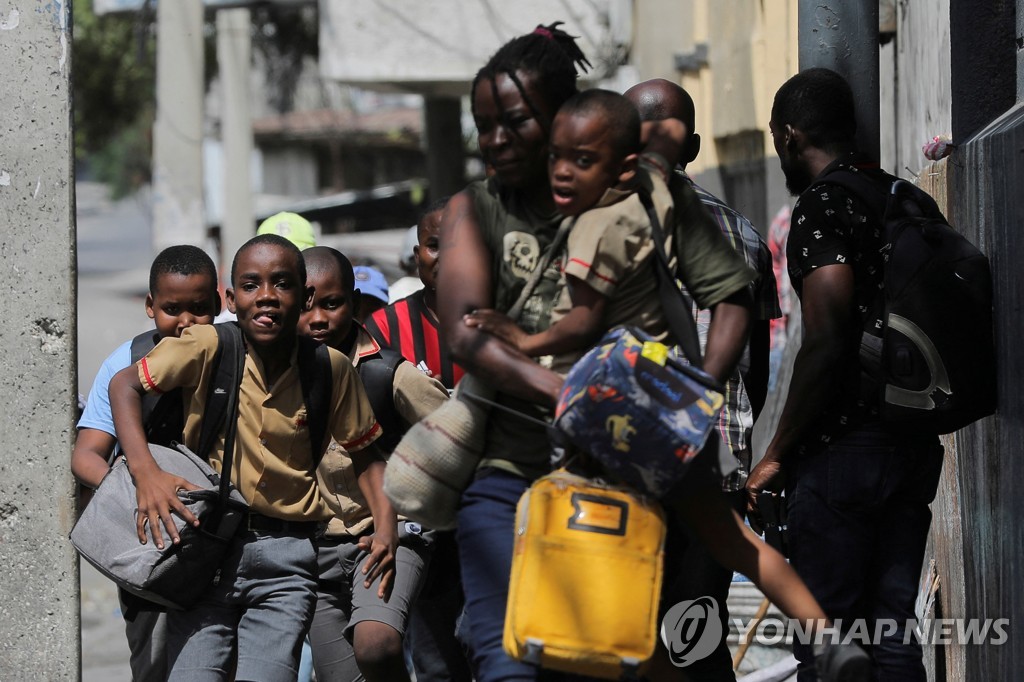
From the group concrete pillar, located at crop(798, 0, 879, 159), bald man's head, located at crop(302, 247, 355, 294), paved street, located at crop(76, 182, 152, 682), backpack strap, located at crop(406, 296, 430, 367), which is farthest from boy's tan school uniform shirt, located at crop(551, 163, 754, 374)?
paved street, located at crop(76, 182, 152, 682)

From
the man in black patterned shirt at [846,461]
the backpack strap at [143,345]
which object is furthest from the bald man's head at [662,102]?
the backpack strap at [143,345]

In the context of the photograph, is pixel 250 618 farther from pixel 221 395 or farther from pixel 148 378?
pixel 148 378

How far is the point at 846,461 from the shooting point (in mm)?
3854

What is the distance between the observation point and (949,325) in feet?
12.4

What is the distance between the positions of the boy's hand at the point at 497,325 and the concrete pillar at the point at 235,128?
53.6 feet

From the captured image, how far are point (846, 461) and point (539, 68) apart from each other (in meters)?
1.46

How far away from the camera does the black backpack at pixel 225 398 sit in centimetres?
396

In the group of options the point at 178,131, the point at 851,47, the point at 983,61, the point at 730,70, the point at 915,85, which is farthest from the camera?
the point at 178,131

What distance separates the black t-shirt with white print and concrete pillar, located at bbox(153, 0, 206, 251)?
12.8 m

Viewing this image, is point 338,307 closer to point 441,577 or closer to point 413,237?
point 441,577

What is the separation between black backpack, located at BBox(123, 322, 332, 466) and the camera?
396 centimetres

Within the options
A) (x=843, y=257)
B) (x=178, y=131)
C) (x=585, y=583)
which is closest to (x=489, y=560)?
(x=585, y=583)

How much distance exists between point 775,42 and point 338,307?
5.23 meters

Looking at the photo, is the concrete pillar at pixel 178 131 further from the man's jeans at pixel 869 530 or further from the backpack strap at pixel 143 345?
the man's jeans at pixel 869 530
